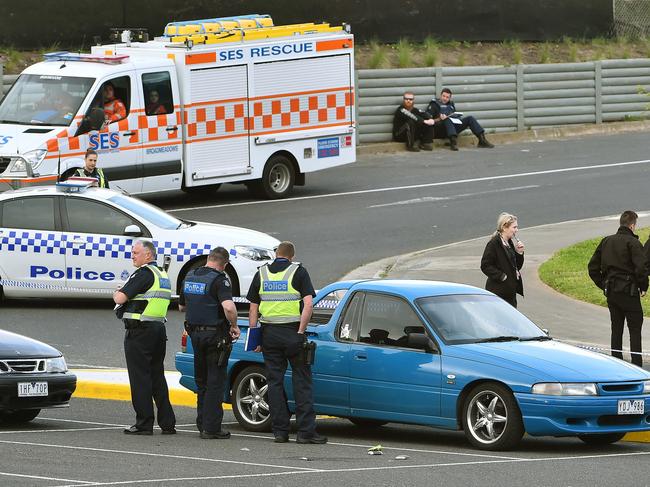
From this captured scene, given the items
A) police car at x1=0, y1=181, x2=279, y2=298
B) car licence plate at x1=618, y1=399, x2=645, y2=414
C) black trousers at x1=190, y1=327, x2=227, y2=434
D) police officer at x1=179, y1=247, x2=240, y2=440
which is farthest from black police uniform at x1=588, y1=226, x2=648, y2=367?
police car at x1=0, y1=181, x2=279, y2=298

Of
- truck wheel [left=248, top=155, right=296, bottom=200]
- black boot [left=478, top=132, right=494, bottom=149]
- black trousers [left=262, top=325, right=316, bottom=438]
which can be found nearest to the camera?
black trousers [left=262, top=325, right=316, bottom=438]

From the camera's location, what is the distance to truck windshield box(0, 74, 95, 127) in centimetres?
2223

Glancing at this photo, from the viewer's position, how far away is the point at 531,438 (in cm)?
1221

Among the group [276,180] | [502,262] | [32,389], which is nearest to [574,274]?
[502,262]

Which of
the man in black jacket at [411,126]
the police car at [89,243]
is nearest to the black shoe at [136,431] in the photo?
the police car at [89,243]

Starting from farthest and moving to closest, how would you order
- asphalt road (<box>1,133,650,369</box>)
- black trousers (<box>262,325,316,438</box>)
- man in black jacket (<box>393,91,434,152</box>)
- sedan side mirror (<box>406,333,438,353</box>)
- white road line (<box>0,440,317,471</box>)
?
1. man in black jacket (<box>393,91,434,152</box>)
2. asphalt road (<box>1,133,650,369</box>)
3. black trousers (<box>262,325,316,438</box>)
4. sedan side mirror (<box>406,333,438,353</box>)
5. white road line (<box>0,440,317,471</box>)

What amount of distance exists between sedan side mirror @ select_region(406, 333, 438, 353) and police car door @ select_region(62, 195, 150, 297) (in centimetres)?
650

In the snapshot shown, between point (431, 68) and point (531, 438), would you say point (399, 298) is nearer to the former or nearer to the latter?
point (531, 438)

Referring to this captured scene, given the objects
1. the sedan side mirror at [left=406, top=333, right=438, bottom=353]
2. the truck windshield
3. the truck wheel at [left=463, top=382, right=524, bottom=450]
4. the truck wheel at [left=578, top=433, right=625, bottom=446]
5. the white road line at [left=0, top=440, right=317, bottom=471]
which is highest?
the truck windshield

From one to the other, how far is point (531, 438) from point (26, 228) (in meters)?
7.62

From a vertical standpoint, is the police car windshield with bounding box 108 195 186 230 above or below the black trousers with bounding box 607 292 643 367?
above

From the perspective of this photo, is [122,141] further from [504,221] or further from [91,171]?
[504,221]

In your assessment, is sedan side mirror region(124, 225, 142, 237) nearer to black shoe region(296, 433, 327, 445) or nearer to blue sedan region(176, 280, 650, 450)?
blue sedan region(176, 280, 650, 450)

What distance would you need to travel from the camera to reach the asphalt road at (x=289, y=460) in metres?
9.80
